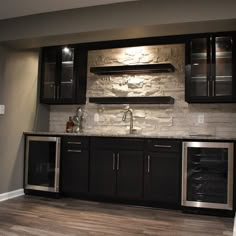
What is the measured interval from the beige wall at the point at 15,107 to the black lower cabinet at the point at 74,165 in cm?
71

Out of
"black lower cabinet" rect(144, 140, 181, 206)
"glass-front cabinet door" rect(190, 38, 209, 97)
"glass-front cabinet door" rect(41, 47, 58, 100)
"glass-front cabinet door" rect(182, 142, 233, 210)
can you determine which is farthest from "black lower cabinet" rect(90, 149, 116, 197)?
"glass-front cabinet door" rect(190, 38, 209, 97)

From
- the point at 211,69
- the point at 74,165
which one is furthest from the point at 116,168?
the point at 211,69

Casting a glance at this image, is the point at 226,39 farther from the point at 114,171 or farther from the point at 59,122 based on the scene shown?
the point at 59,122

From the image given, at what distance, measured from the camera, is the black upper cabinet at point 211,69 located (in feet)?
12.4

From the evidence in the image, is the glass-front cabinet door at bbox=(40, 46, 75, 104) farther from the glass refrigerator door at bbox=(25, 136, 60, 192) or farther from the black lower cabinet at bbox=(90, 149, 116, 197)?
the black lower cabinet at bbox=(90, 149, 116, 197)

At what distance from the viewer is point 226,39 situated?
12.4ft

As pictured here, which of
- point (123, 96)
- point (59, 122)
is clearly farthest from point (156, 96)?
point (59, 122)

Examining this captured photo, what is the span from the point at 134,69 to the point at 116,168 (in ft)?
4.67

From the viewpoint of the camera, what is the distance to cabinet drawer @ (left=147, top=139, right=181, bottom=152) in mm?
3639

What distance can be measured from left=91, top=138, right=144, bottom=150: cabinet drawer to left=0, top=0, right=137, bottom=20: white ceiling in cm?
170

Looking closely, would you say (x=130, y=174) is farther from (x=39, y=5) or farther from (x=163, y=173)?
(x=39, y=5)

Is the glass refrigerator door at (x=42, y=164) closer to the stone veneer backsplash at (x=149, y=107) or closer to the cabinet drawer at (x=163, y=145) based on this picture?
the stone veneer backsplash at (x=149, y=107)

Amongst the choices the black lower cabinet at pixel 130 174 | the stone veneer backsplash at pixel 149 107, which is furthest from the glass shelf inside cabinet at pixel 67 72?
the black lower cabinet at pixel 130 174

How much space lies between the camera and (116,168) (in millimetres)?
3883
